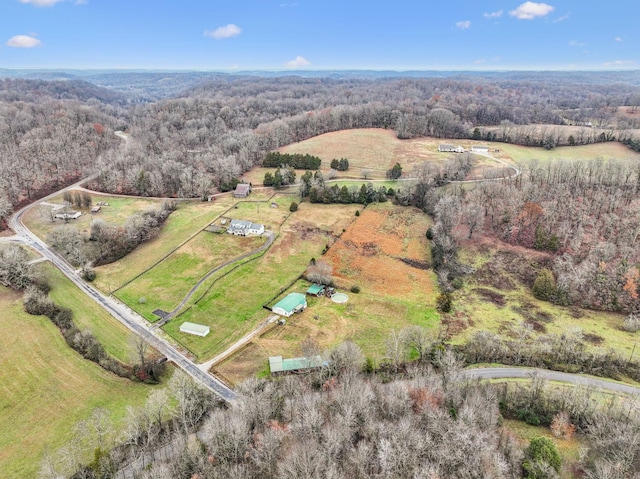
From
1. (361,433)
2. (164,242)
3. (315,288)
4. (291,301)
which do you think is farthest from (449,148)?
(361,433)

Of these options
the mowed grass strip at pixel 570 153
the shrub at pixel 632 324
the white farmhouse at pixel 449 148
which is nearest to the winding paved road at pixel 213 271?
the shrub at pixel 632 324

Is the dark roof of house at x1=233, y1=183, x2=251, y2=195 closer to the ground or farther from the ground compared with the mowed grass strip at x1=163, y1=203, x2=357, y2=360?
farther from the ground

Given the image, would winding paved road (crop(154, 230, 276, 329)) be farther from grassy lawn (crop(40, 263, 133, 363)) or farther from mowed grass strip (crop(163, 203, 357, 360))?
grassy lawn (crop(40, 263, 133, 363))

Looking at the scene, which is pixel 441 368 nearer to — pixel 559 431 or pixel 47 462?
pixel 559 431

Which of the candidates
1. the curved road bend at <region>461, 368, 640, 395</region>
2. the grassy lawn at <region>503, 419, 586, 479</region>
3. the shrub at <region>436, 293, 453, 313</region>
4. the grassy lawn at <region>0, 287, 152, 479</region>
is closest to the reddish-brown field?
the shrub at <region>436, 293, 453, 313</region>

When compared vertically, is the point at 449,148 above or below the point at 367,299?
above

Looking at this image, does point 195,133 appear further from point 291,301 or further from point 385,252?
point 291,301
